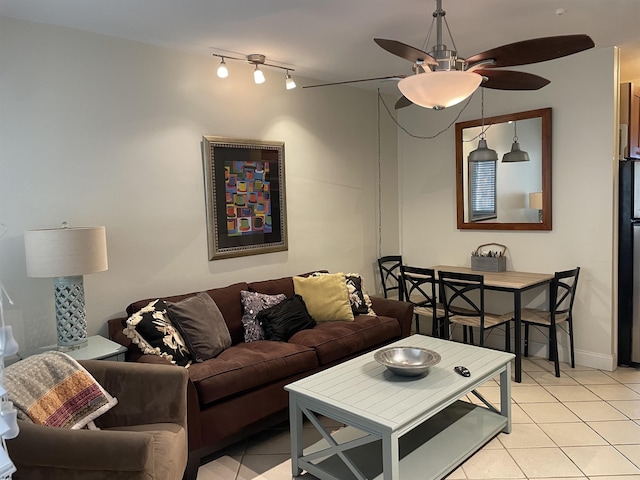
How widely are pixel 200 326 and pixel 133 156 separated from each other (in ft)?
4.13

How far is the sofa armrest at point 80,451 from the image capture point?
1726 millimetres

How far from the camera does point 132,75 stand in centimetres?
319

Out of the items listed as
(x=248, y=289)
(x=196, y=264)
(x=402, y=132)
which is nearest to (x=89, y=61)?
(x=196, y=264)

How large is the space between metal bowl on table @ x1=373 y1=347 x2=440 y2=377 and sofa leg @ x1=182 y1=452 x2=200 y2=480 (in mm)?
1110

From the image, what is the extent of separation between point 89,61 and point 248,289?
190cm

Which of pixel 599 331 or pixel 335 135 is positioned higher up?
pixel 335 135

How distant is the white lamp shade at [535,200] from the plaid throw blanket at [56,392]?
144 inches

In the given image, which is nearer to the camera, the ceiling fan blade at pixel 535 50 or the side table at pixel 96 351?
the ceiling fan blade at pixel 535 50

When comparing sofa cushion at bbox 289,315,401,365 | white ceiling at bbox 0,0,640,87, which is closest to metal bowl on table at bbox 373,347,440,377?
sofa cushion at bbox 289,315,401,365

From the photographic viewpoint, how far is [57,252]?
2.52 metres

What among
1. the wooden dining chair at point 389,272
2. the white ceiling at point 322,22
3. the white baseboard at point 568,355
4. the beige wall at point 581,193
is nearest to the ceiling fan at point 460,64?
the white ceiling at point 322,22

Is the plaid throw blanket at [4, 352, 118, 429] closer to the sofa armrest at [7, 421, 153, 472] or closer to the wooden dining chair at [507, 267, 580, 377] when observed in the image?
the sofa armrest at [7, 421, 153, 472]

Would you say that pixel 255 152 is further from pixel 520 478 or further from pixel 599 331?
pixel 599 331

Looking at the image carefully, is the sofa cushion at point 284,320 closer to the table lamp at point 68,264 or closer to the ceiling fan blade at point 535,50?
the table lamp at point 68,264
